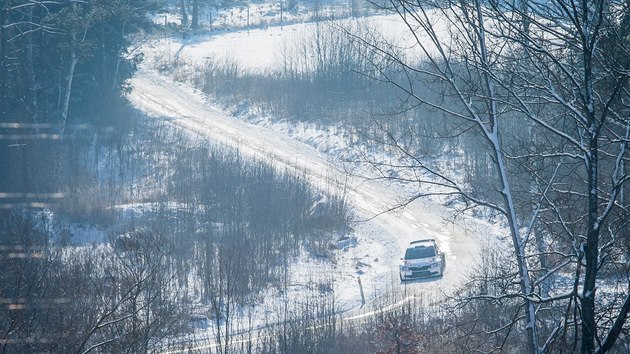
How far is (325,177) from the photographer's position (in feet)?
119

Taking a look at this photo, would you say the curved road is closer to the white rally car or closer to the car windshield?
the white rally car

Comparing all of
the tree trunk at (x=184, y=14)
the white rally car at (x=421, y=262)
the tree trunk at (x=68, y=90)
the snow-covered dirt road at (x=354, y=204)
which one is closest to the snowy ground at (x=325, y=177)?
the snow-covered dirt road at (x=354, y=204)

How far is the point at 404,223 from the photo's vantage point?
32.4 m

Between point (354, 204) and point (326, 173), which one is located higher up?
point (326, 173)

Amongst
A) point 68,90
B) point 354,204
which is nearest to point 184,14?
point 68,90

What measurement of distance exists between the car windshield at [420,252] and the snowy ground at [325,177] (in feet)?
2.81

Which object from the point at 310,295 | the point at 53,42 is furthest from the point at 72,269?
the point at 53,42

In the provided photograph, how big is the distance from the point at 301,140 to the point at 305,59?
11464 mm

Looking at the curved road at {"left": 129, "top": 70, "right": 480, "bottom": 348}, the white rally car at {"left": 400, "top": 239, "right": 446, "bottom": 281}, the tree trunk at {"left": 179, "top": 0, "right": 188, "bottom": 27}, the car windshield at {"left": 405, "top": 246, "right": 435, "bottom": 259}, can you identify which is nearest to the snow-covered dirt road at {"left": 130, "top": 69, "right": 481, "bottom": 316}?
the curved road at {"left": 129, "top": 70, "right": 480, "bottom": 348}

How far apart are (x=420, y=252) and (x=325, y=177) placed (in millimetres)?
10588

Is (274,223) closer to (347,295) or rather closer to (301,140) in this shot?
(347,295)

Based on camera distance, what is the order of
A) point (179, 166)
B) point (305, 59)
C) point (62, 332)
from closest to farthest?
point (62, 332), point (179, 166), point (305, 59)

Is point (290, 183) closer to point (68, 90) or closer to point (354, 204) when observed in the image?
point (354, 204)

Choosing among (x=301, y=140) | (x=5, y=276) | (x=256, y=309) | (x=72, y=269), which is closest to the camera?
(x=5, y=276)
